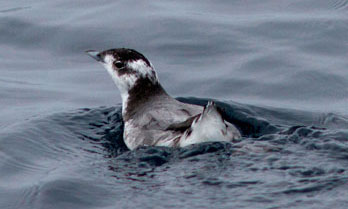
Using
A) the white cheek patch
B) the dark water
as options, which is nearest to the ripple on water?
the dark water

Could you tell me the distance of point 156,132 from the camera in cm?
802

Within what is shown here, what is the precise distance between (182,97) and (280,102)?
4.48 feet

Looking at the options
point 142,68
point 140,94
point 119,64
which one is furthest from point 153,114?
point 119,64

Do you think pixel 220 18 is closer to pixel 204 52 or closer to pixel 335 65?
pixel 204 52

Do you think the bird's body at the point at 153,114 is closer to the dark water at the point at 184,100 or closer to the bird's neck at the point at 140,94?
the bird's neck at the point at 140,94

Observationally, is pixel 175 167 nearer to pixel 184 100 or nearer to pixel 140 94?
pixel 140 94

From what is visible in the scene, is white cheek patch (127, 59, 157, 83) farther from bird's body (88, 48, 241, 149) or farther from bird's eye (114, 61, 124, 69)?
bird's eye (114, 61, 124, 69)

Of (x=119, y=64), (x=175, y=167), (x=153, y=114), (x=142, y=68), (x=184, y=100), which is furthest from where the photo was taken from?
(x=184, y=100)

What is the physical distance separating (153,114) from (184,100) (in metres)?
1.70

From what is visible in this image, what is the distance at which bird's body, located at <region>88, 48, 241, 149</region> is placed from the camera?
7434 mm

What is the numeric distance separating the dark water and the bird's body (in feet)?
0.54

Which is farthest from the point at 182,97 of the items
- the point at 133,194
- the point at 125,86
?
the point at 133,194

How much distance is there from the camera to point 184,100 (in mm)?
10016

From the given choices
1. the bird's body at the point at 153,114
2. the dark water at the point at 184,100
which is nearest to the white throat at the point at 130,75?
the bird's body at the point at 153,114
